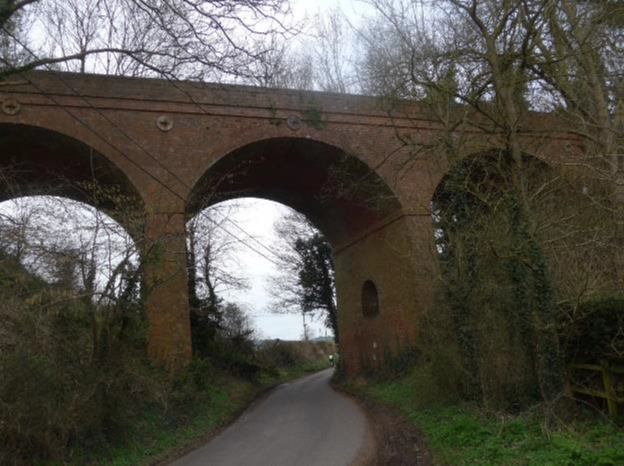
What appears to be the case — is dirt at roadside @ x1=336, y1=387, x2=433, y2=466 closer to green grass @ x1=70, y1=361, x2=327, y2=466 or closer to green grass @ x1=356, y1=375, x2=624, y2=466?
green grass @ x1=356, y1=375, x2=624, y2=466

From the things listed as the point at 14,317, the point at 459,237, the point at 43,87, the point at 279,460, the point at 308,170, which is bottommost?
the point at 279,460

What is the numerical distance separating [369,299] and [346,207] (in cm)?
318

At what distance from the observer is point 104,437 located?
8766 mm

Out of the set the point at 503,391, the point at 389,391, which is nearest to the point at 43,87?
the point at 389,391

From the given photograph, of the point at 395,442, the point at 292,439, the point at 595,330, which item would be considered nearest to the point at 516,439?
the point at 395,442

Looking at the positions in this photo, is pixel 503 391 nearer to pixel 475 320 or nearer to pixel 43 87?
pixel 475 320

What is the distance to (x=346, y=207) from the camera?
18.4 meters

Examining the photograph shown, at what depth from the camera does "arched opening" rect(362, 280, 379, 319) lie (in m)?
19.0

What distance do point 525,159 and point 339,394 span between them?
8.16m

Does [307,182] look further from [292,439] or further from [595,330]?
[595,330]

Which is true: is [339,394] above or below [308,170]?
below

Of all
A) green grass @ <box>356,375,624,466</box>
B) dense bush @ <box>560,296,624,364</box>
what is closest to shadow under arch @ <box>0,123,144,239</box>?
green grass @ <box>356,375,624,466</box>

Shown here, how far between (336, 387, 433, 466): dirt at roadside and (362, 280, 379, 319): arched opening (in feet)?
23.0

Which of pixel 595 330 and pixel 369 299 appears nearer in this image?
pixel 595 330
